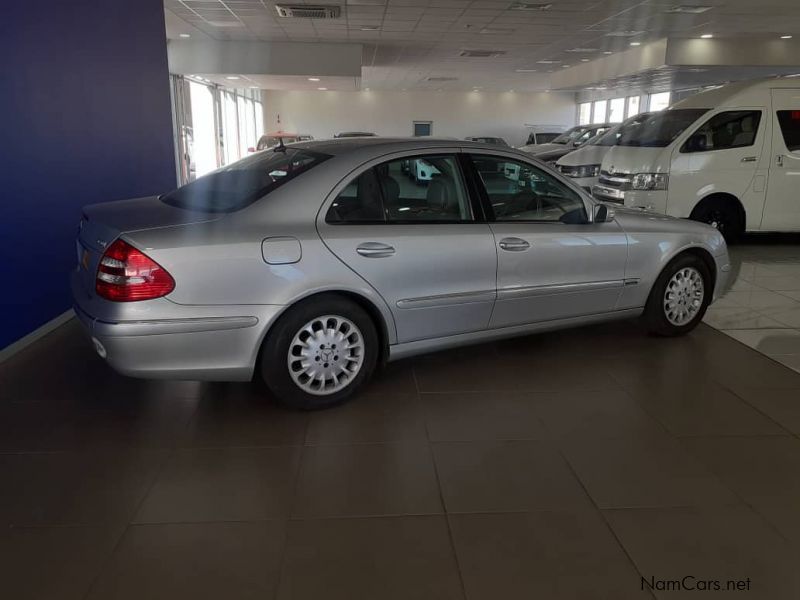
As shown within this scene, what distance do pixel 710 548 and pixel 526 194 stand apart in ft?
7.95

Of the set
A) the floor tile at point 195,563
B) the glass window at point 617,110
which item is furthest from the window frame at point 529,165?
the glass window at point 617,110

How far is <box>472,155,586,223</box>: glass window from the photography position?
13.5 ft

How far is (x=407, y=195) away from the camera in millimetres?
3846

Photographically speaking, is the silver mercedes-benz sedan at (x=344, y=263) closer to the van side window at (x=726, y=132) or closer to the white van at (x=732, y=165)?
the white van at (x=732, y=165)

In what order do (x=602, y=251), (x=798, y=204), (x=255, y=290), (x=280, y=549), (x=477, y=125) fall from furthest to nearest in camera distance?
(x=477, y=125), (x=798, y=204), (x=602, y=251), (x=255, y=290), (x=280, y=549)

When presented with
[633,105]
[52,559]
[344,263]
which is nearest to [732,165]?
[344,263]

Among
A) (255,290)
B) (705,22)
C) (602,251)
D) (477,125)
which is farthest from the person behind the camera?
(477,125)

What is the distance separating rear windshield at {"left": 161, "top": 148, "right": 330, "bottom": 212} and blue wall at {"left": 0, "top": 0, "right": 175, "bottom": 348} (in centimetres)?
134

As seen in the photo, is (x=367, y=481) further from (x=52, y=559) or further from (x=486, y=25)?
(x=486, y=25)

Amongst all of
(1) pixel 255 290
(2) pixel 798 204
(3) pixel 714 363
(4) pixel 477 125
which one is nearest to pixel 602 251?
(3) pixel 714 363

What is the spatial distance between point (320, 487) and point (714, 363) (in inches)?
118

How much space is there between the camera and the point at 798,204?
334 inches

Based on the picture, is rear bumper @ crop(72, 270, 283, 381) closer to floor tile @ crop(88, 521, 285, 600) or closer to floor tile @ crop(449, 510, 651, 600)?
floor tile @ crop(88, 521, 285, 600)

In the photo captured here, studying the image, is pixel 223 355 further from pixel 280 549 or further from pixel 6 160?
pixel 6 160
